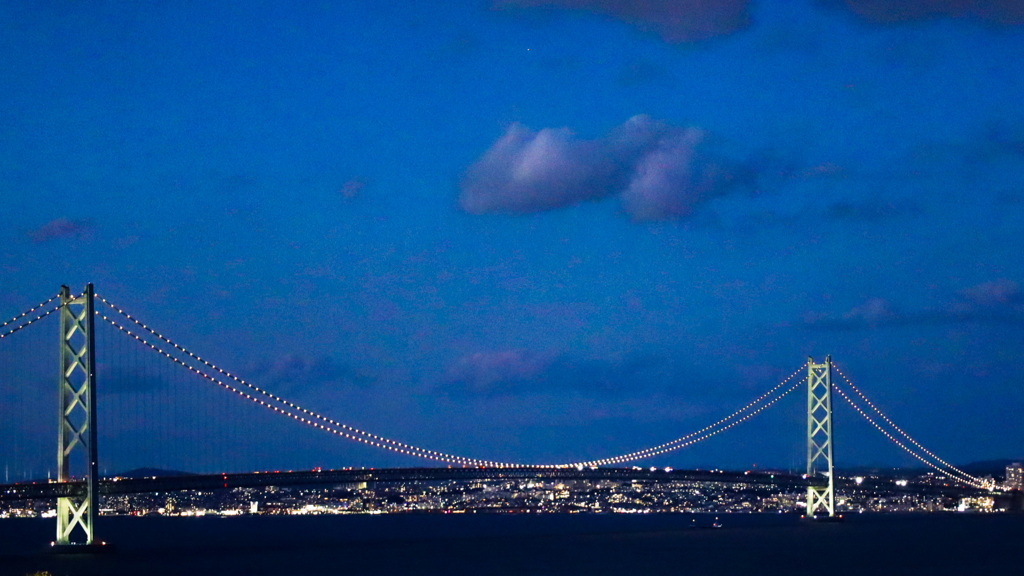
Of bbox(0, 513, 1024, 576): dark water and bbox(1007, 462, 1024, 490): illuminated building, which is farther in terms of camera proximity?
bbox(1007, 462, 1024, 490): illuminated building

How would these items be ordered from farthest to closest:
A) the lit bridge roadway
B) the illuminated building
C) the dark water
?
the illuminated building → the dark water → the lit bridge roadway

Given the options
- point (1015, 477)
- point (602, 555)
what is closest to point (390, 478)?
point (602, 555)

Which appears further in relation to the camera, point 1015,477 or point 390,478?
point 1015,477

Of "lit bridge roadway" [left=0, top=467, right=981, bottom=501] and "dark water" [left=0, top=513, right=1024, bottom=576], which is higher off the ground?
"lit bridge roadway" [left=0, top=467, right=981, bottom=501]

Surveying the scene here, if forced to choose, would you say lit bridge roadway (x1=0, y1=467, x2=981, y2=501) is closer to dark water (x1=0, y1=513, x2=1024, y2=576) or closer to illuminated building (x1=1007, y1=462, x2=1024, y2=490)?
dark water (x1=0, y1=513, x2=1024, y2=576)

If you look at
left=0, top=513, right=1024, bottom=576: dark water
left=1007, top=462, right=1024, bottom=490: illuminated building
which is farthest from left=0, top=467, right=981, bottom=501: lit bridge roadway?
left=1007, top=462, right=1024, bottom=490: illuminated building

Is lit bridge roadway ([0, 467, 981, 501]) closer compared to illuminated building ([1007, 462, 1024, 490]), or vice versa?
lit bridge roadway ([0, 467, 981, 501])

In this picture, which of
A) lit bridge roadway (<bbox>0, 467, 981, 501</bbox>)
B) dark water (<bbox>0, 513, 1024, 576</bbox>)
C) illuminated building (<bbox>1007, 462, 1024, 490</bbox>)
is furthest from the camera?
illuminated building (<bbox>1007, 462, 1024, 490</bbox>)

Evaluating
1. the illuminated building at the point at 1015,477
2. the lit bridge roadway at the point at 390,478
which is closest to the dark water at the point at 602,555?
the lit bridge roadway at the point at 390,478

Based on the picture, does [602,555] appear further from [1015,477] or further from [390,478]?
[1015,477]
